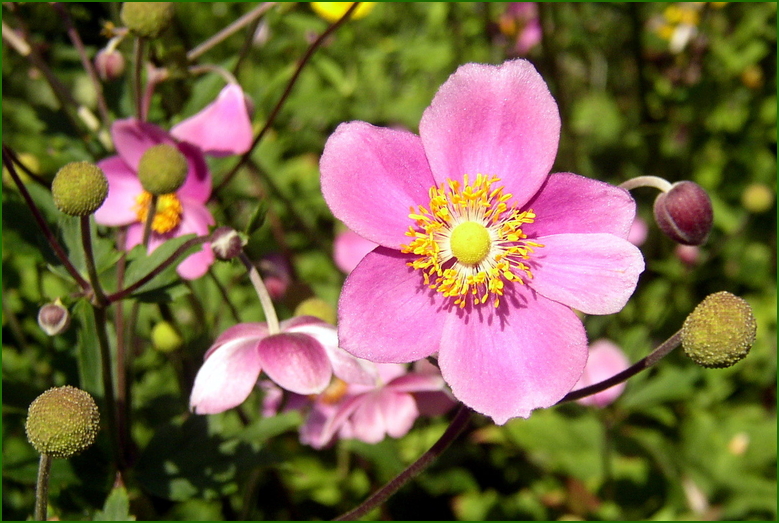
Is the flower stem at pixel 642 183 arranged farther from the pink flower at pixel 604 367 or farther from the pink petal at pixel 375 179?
the pink flower at pixel 604 367

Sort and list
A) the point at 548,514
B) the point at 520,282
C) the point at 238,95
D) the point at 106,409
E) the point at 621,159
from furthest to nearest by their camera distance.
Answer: the point at 621,159, the point at 548,514, the point at 238,95, the point at 106,409, the point at 520,282

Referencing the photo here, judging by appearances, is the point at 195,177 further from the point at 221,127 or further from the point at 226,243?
the point at 226,243

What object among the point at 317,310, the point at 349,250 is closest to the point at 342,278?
the point at 349,250

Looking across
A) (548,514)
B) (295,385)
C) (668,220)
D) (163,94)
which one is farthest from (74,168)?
(548,514)

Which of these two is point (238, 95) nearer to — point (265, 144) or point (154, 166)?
point (154, 166)

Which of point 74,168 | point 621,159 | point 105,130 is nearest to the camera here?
point 74,168

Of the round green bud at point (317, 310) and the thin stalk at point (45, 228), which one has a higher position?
the thin stalk at point (45, 228)

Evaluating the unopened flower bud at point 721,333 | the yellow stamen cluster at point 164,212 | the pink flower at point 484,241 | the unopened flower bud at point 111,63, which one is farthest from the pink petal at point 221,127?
the unopened flower bud at point 721,333
